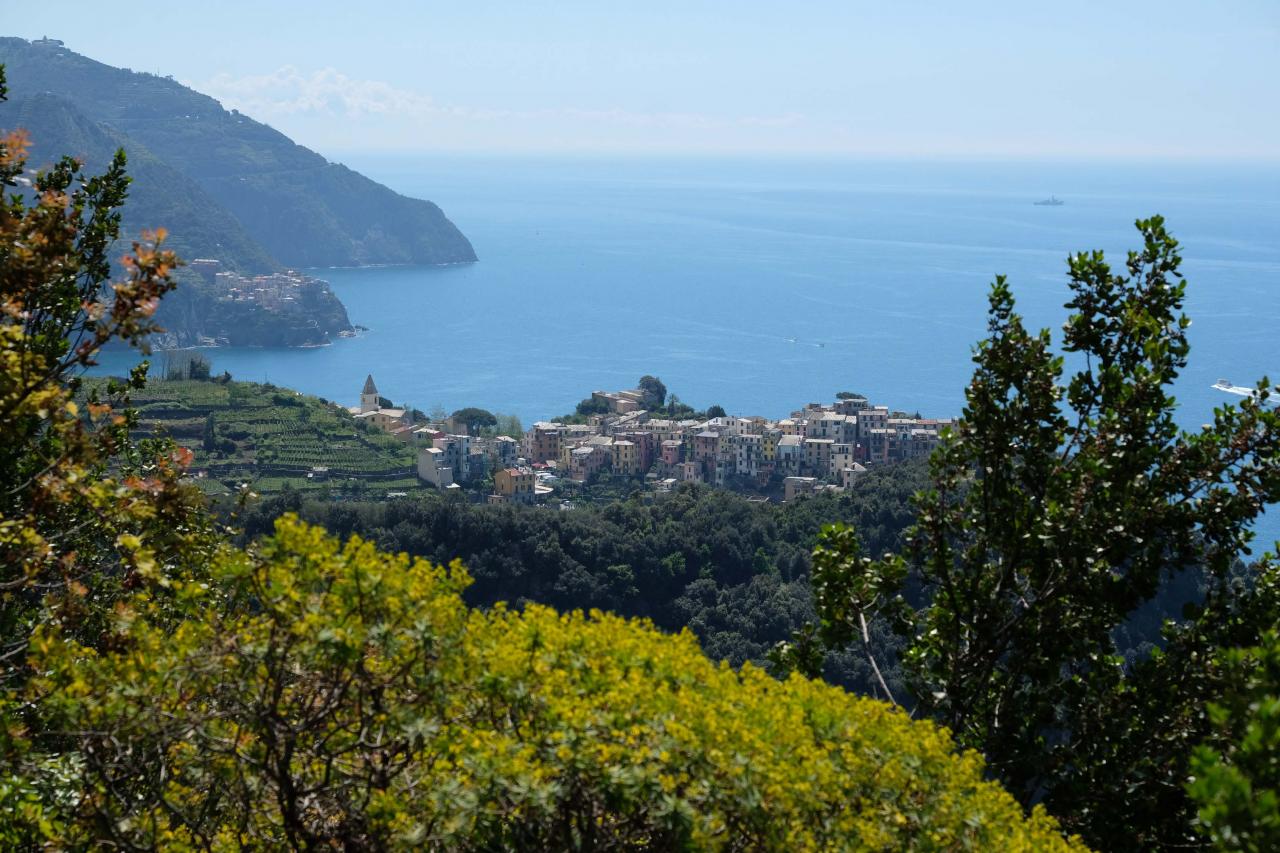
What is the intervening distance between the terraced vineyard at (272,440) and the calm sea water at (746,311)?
14.1 metres

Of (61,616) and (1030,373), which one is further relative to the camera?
(1030,373)

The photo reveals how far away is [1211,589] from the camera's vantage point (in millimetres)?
6434

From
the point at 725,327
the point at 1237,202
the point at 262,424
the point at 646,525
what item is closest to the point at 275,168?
the point at 725,327

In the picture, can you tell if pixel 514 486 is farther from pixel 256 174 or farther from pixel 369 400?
pixel 256 174

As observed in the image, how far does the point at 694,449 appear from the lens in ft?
172

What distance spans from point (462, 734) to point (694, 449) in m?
48.5

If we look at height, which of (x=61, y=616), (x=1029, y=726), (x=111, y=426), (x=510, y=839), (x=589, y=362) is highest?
(x=111, y=426)

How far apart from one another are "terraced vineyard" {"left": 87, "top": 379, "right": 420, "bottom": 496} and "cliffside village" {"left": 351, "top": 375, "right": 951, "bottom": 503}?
5.05ft

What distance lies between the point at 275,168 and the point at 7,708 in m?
139

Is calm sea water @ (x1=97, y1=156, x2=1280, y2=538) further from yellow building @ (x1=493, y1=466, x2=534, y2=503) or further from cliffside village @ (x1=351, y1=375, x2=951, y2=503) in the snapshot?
yellow building @ (x1=493, y1=466, x2=534, y2=503)

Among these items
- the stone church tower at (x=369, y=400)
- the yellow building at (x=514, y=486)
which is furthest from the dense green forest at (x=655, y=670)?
the stone church tower at (x=369, y=400)

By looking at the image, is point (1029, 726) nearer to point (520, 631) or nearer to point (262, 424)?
point (520, 631)

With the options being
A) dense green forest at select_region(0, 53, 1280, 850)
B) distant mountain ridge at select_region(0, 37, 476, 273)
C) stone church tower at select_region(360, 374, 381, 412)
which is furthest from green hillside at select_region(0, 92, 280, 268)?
dense green forest at select_region(0, 53, 1280, 850)

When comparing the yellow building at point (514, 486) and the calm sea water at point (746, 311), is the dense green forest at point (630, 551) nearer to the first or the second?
the yellow building at point (514, 486)
